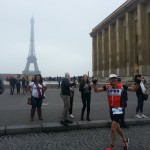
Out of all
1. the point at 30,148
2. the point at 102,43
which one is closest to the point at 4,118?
the point at 30,148

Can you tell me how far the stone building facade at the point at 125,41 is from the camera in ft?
160

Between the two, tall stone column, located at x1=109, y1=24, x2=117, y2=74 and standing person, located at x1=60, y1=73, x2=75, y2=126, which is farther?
tall stone column, located at x1=109, y1=24, x2=117, y2=74

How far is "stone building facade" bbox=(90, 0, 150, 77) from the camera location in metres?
48.8

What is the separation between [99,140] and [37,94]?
13.0 ft

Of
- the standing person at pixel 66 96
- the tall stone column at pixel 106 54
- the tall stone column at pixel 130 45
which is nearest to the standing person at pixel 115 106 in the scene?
the standing person at pixel 66 96

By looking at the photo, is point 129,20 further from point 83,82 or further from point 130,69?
point 83,82

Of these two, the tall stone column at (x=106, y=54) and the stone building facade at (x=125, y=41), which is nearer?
the stone building facade at (x=125, y=41)

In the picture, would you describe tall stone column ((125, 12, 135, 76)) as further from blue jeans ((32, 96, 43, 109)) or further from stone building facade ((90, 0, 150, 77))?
blue jeans ((32, 96, 43, 109))

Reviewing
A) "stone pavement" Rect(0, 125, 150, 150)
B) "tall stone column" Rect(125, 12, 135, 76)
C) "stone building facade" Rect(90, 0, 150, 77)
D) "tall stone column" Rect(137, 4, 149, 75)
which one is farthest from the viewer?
"tall stone column" Rect(125, 12, 135, 76)

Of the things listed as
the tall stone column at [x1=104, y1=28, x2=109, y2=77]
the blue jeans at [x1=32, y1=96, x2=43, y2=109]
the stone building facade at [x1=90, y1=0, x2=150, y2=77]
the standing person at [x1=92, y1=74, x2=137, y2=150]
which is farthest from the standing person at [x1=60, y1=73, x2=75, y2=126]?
the tall stone column at [x1=104, y1=28, x2=109, y2=77]

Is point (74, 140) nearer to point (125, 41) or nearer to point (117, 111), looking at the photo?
point (117, 111)

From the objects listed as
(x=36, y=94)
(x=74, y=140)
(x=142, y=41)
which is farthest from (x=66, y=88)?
(x=142, y=41)

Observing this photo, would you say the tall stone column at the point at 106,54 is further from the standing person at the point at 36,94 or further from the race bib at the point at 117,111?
the race bib at the point at 117,111

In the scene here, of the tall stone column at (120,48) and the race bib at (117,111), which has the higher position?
the tall stone column at (120,48)
